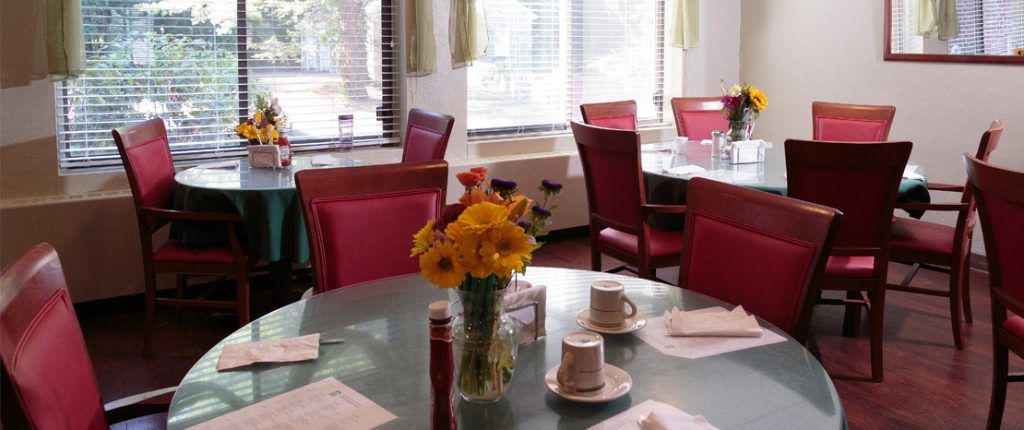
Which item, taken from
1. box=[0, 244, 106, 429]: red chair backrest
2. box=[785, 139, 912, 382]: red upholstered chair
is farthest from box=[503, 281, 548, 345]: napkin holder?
box=[785, 139, 912, 382]: red upholstered chair

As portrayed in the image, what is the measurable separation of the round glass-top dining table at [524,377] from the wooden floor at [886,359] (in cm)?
148

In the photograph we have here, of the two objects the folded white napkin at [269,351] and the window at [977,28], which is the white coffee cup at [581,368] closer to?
the folded white napkin at [269,351]

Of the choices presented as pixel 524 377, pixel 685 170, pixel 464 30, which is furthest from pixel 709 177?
pixel 524 377

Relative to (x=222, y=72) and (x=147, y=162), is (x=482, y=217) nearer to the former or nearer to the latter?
(x=147, y=162)

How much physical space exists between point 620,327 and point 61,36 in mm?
3155

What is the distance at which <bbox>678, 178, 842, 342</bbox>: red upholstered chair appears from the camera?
6.13 feet

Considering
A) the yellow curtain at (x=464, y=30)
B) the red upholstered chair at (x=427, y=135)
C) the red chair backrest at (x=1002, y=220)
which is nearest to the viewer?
the red chair backrest at (x=1002, y=220)

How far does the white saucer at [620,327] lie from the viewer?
171 centimetres

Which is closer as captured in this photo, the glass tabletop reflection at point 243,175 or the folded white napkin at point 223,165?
the glass tabletop reflection at point 243,175

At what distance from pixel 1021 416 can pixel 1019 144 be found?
7.01ft

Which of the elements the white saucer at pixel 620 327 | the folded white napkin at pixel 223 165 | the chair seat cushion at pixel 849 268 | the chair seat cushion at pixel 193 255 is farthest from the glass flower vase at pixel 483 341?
the folded white napkin at pixel 223 165

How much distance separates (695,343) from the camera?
1674 mm

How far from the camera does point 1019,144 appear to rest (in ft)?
15.0

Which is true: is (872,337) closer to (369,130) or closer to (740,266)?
(740,266)
